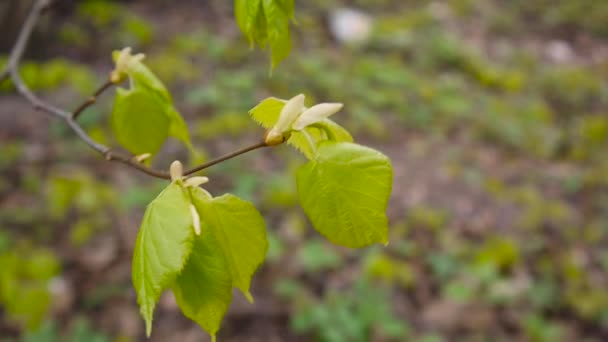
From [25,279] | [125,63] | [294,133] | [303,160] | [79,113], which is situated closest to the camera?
[294,133]

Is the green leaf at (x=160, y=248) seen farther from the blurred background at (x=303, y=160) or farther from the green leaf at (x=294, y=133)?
the blurred background at (x=303, y=160)

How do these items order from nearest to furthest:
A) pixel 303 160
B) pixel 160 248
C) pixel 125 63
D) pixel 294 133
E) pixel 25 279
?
pixel 160 248, pixel 294 133, pixel 125 63, pixel 25 279, pixel 303 160

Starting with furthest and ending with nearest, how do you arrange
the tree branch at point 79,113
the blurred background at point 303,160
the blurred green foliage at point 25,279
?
the blurred background at point 303,160 < the blurred green foliage at point 25,279 < the tree branch at point 79,113

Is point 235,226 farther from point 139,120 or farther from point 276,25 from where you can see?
point 139,120

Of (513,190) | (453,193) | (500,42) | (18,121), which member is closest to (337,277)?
(453,193)

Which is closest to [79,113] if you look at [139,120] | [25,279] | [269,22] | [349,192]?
[139,120]

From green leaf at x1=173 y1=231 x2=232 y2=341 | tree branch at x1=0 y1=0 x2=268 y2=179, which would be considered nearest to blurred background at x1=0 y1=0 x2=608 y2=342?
tree branch at x1=0 y1=0 x2=268 y2=179

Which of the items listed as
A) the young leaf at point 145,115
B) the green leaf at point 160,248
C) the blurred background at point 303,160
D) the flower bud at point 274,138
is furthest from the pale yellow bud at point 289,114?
the blurred background at point 303,160
